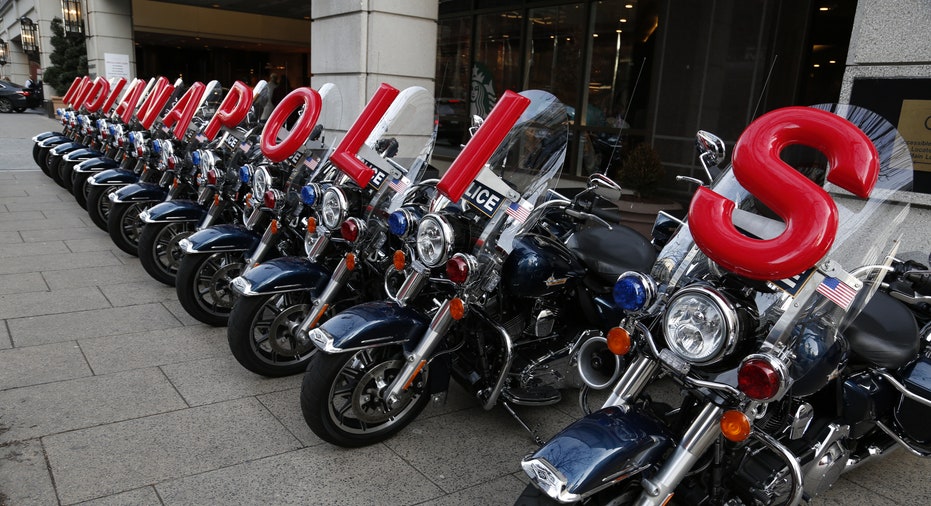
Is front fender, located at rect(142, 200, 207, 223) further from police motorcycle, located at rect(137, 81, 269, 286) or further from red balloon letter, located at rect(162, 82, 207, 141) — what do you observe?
red balloon letter, located at rect(162, 82, 207, 141)

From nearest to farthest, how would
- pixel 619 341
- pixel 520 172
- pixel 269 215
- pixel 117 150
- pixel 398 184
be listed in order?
pixel 619 341 < pixel 520 172 < pixel 398 184 < pixel 269 215 < pixel 117 150

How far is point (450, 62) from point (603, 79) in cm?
452

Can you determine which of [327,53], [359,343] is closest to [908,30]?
[359,343]

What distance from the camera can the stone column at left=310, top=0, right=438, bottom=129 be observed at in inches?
312

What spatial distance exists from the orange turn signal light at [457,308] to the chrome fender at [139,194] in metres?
4.10

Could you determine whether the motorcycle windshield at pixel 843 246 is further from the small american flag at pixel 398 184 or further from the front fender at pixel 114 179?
the front fender at pixel 114 179

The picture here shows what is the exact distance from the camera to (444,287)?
11.1 feet

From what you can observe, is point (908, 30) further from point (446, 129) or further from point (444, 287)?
point (446, 129)

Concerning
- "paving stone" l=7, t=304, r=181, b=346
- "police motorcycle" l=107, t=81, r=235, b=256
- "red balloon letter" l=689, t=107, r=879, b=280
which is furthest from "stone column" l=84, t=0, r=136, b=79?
"red balloon letter" l=689, t=107, r=879, b=280

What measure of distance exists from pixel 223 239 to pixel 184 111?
214 cm

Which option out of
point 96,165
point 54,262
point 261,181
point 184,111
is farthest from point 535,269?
point 96,165

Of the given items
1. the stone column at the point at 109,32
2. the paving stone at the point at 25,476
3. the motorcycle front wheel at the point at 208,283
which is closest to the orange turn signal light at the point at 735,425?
the paving stone at the point at 25,476

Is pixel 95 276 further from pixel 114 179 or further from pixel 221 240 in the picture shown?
pixel 221 240

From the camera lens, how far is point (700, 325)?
80.8 inches
